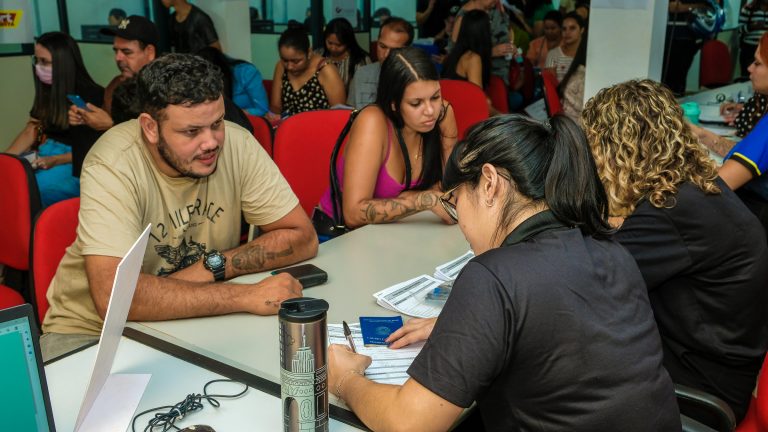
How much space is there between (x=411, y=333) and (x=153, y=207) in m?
0.91

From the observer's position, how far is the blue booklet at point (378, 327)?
5.92 ft

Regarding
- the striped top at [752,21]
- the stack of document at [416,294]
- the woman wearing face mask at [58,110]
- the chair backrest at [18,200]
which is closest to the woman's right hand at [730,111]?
the striped top at [752,21]

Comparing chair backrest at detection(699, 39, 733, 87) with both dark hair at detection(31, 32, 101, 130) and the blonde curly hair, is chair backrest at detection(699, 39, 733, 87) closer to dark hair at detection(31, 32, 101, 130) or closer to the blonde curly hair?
the blonde curly hair

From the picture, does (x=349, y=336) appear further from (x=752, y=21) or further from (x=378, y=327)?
(x=752, y=21)

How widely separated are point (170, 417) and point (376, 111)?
5.75 feet

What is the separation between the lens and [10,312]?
117 centimetres

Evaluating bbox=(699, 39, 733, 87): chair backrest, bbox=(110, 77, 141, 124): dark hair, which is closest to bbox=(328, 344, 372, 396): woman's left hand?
bbox=(110, 77, 141, 124): dark hair

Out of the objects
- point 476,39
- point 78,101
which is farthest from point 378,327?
point 476,39

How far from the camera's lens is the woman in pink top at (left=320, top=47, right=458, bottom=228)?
281 cm

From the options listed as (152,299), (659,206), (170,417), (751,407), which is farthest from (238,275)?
Result: (751,407)

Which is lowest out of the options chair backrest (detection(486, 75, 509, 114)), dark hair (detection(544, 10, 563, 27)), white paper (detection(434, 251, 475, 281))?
white paper (detection(434, 251, 475, 281))

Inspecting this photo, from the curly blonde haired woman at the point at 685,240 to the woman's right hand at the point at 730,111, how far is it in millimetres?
3047

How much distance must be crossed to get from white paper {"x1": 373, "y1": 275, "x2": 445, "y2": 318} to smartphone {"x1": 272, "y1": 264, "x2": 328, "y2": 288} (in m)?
0.20

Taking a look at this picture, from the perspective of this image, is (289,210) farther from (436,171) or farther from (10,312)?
(10,312)
